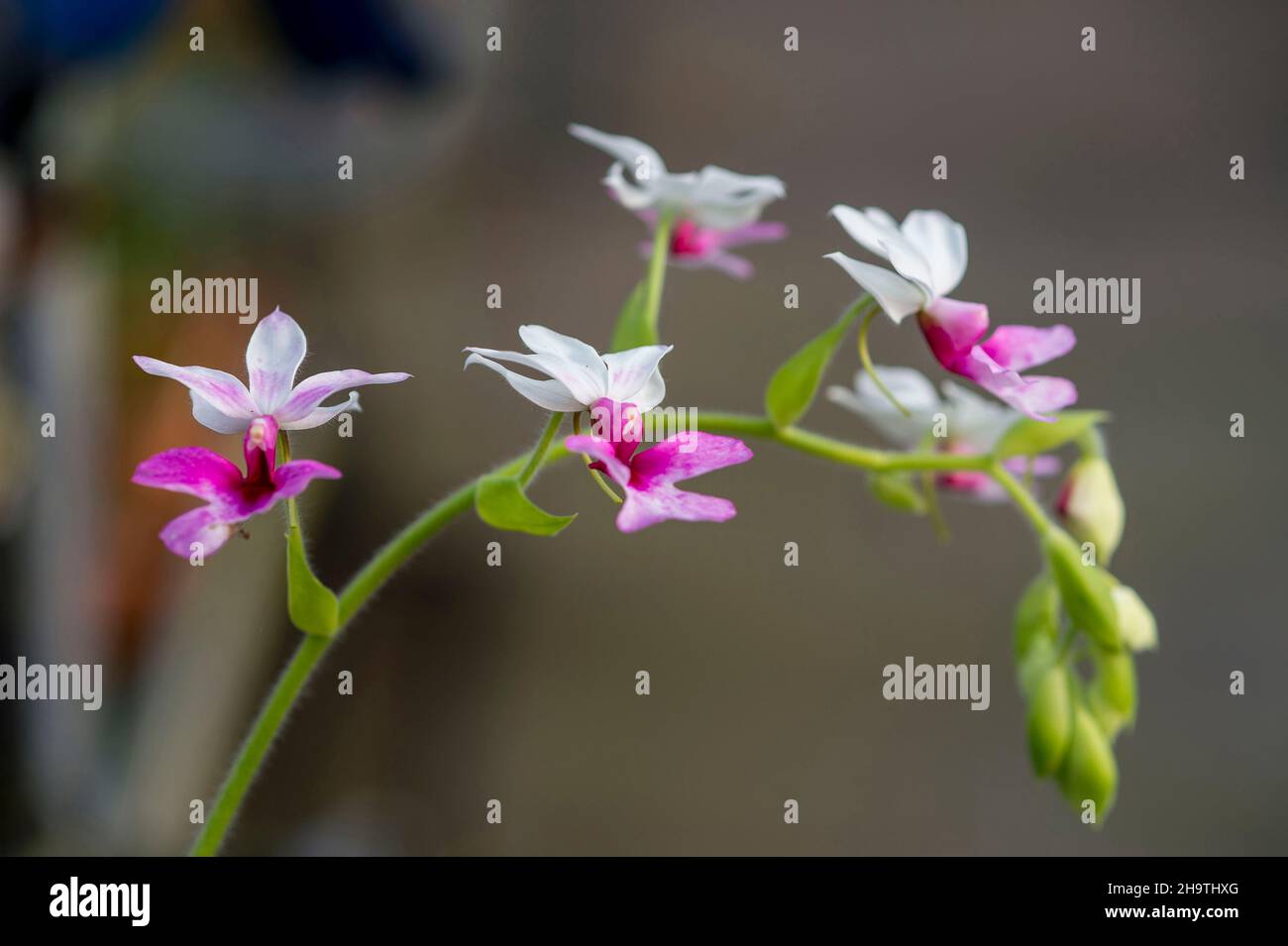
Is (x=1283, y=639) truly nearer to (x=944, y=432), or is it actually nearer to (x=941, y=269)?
(x=944, y=432)

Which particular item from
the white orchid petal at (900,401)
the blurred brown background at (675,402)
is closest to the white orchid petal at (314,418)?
the white orchid petal at (900,401)

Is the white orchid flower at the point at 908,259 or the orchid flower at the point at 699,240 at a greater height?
the orchid flower at the point at 699,240

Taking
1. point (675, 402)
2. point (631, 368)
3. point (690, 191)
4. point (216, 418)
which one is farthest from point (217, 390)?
point (675, 402)

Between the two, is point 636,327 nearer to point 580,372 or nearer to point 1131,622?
point 580,372

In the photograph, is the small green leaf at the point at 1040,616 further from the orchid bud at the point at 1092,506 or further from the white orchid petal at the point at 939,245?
the white orchid petal at the point at 939,245

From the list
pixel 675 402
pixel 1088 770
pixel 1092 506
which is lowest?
pixel 1088 770
